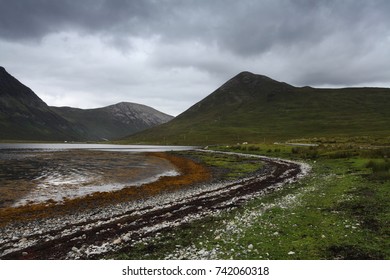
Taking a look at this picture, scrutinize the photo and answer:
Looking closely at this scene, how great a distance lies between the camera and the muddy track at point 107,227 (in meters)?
15.5

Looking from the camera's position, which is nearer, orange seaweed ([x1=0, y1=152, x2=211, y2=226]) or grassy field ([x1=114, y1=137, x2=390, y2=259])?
grassy field ([x1=114, y1=137, x2=390, y2=259])

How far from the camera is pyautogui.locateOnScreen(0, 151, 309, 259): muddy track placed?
15.5 metres

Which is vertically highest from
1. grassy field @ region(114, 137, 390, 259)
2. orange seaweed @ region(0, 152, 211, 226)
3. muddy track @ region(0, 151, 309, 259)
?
grassy field @ region(114, 137, 390, 259)

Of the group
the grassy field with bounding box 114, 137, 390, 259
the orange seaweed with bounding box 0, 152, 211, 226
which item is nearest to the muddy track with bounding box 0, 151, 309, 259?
the grassy field with bounding box 114, 137, 390, 259

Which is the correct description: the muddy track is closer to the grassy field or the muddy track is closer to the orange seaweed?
the grassy field

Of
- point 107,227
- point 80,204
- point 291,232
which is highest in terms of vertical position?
point 291,232

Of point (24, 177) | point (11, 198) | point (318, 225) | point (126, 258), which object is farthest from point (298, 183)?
point (24, 177)

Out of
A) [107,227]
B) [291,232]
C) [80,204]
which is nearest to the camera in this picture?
[291,232]

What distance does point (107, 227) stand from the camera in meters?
19.6

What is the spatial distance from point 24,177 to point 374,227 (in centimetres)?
4944

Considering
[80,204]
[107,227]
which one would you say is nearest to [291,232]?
[107,227]

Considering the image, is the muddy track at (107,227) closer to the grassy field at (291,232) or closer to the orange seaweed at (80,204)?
the grassy field at (291,232)

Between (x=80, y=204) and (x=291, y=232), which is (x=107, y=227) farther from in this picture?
(x=291, y=232)

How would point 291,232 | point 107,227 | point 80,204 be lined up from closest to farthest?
point 291,232
point 107,227
point 80,204
